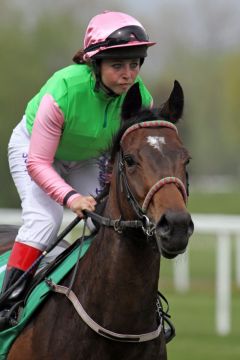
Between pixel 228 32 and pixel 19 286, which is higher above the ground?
pixel 19 286

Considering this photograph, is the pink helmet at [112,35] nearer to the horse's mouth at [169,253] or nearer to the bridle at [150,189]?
the bridle at [150,189]

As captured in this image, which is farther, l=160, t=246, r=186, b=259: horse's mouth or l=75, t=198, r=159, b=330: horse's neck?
l=75, t=198, r=159, b=330: horse's neck

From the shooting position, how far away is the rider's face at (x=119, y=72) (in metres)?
5.19

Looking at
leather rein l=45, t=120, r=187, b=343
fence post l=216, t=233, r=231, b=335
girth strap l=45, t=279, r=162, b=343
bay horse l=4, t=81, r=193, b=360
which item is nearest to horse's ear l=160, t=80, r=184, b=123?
bay horse l=4, t=81, r=193, b=360

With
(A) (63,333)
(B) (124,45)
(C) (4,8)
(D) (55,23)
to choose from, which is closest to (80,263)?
(A) (63,333)

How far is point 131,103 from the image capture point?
491 centimetres

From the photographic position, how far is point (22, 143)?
5.84m

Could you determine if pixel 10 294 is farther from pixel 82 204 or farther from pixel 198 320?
pixel 198 320

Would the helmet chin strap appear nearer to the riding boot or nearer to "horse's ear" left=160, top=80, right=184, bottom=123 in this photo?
"horse's ear" left=160, top=80, right=184, bottom=123

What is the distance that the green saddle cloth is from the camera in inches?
204

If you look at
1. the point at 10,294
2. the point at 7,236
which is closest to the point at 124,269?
the point at 10,294

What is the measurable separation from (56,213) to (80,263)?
52 centimetres

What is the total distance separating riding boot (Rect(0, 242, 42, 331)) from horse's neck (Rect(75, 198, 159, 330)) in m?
0.54

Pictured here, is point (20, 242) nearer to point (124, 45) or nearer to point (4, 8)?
point (124, 45)
